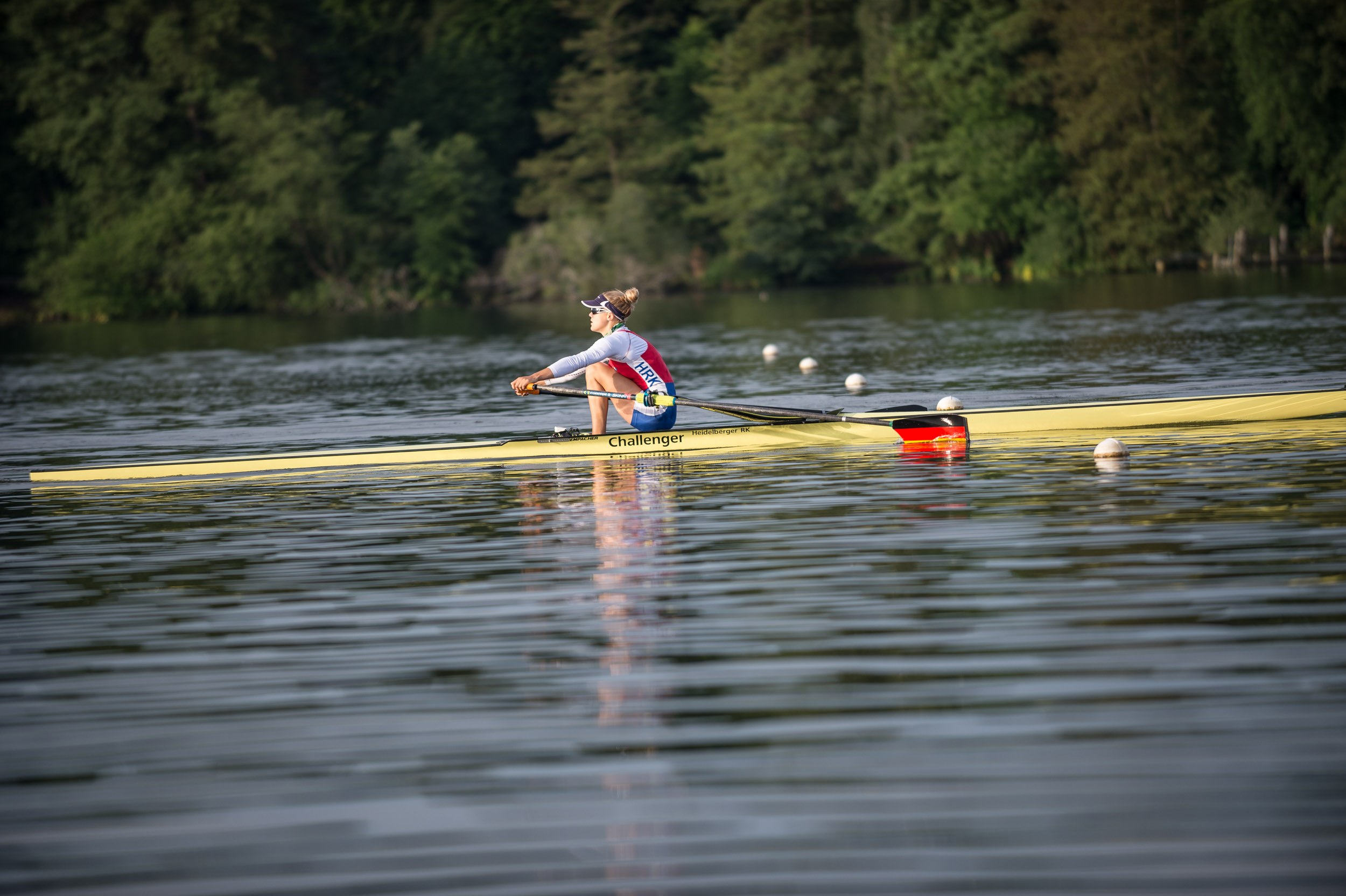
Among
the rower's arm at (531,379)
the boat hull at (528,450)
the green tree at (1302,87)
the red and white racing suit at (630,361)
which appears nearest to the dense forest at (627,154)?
the green tree at (1302,87)

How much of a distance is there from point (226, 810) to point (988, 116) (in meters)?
63.7

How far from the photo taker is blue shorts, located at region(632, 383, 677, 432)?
1406cm

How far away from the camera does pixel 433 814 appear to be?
16.5 ft

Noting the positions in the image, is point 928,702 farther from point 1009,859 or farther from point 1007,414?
point 1007,414

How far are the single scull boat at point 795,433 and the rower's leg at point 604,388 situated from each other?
491 mm

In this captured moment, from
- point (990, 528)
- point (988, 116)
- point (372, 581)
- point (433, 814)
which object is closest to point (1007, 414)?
point (990, 528)

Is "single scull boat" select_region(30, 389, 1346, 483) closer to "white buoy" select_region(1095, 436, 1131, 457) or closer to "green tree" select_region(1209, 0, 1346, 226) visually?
"white buoy" select_region(1095, 436, 1131, 457)

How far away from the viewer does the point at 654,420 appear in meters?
14.1

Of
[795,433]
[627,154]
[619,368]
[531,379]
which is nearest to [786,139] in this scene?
[627,154]

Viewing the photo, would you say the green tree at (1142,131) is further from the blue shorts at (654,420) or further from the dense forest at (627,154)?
the blue shorts at (654,420)

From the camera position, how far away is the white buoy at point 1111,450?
12688mm

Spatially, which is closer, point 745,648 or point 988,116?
point 745,648

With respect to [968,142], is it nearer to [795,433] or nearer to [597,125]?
[597,125]

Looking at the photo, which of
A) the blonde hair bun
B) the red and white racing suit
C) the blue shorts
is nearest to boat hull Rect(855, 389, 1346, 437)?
the blue shorts
